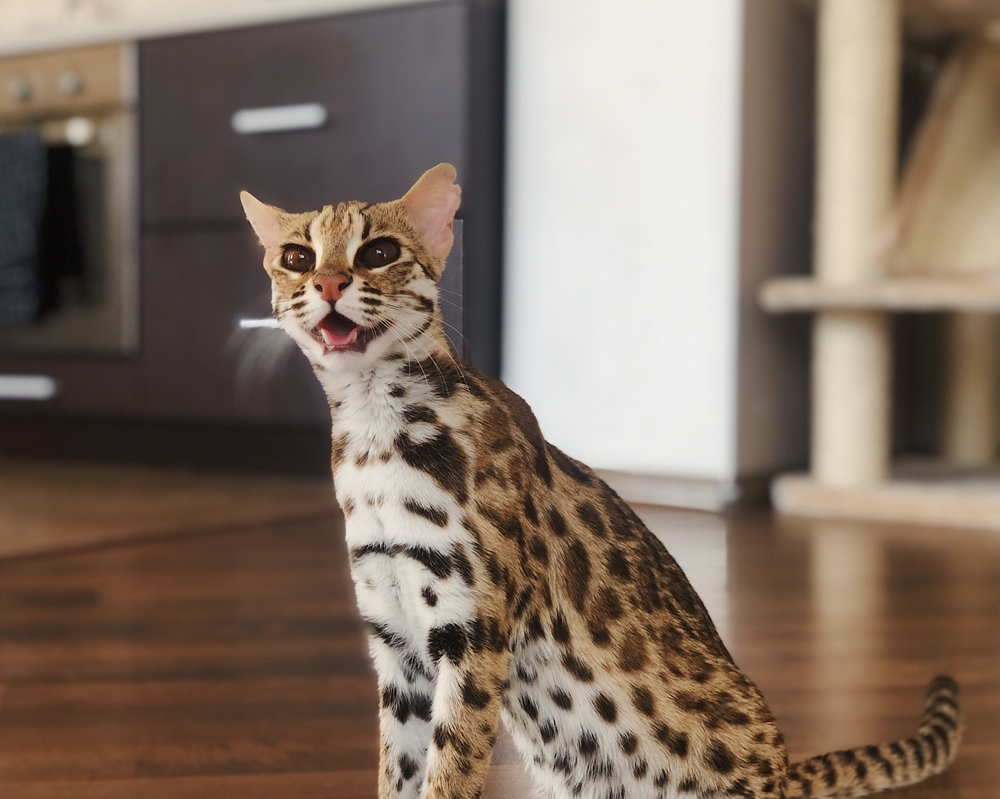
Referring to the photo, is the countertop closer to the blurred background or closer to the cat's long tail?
the blurred background

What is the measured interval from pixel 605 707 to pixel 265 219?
310 mm

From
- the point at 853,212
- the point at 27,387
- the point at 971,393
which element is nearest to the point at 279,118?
the point at 27,387

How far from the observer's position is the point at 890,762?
74 cm

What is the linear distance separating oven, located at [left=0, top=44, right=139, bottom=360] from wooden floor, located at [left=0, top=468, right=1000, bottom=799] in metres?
0.96

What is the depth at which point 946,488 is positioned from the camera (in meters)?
2.17

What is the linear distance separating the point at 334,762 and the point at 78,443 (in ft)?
7.10

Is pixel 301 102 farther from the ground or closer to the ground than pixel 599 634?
farther from the ground

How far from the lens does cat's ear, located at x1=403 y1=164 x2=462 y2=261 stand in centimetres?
56

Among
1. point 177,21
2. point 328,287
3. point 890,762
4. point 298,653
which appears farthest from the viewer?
point 177,21

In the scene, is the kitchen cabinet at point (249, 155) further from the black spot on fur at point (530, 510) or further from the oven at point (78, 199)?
the black spot on fur at point (530, 510)

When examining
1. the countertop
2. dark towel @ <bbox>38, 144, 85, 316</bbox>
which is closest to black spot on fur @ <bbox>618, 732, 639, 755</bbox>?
the countertop

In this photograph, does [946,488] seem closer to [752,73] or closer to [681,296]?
[681,296]

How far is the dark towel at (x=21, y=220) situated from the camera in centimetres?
260

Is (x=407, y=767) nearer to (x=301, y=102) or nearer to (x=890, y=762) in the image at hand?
(x=890, y=762)
